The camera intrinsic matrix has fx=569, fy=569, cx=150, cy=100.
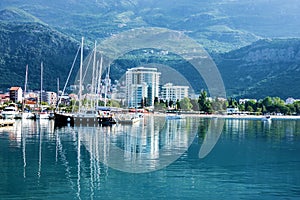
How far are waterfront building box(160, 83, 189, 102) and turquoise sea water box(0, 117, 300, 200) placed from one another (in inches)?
3890

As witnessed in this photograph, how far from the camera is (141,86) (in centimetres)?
12562

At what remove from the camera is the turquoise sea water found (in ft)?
67.2

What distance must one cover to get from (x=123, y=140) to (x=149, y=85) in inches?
3550

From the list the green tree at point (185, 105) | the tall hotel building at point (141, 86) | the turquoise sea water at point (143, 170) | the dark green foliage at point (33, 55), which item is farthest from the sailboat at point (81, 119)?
the dark green foliage at point (33, 55)

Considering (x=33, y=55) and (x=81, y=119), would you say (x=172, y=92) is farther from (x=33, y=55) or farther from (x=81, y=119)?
(x=81, y=119)

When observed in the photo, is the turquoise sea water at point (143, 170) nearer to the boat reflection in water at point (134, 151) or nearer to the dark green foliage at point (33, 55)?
the boat reflection in water at point (134, 151)

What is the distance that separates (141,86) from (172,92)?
45.9ft

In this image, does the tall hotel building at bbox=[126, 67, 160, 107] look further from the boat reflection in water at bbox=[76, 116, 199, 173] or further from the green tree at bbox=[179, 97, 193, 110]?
the boat reflection in water at bbox=[76, 116, 199, 173]

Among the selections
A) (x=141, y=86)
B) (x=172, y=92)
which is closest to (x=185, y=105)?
(x=141, y=86)

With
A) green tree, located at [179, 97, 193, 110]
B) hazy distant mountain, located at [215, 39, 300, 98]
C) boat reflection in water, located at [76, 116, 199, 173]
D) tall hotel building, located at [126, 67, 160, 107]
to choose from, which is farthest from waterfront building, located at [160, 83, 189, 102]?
boat reflection in water, located at [76, 116, 199, 173]

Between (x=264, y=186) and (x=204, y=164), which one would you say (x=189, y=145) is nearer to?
(x=204, y=164)

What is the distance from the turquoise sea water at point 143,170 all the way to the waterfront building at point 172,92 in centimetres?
9880

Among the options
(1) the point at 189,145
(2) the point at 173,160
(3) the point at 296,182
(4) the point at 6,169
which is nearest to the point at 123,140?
(1) the point at 189,145

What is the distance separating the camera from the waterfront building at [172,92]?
136m
